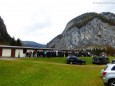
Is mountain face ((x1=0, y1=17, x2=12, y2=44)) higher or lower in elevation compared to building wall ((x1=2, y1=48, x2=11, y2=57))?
higher

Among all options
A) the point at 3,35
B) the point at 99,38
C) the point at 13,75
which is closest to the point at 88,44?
the point at 99,38

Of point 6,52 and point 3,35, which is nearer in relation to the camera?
point 6,52

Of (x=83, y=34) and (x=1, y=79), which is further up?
(x=83, y=34)

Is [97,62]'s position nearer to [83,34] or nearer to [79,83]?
[79,83]

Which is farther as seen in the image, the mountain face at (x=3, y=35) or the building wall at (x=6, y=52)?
the mountain face at (x=3, y=35)

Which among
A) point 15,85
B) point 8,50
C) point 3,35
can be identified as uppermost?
point 3,35

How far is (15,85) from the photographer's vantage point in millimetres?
27875

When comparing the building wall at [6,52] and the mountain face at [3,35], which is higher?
the mountain face at [3,35]

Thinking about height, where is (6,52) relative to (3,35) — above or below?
below

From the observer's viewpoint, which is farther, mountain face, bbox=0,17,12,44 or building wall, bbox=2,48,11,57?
mountain face, bbox=0,17,12,44

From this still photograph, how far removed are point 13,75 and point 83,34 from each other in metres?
167

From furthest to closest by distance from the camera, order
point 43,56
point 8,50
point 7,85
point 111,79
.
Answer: point 8,50
point 43,56
point 7,85
point 111,79

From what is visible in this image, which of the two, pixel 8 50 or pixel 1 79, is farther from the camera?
pixel 8 50

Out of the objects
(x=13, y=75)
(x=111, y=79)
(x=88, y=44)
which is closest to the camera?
(x=111, y=79)
